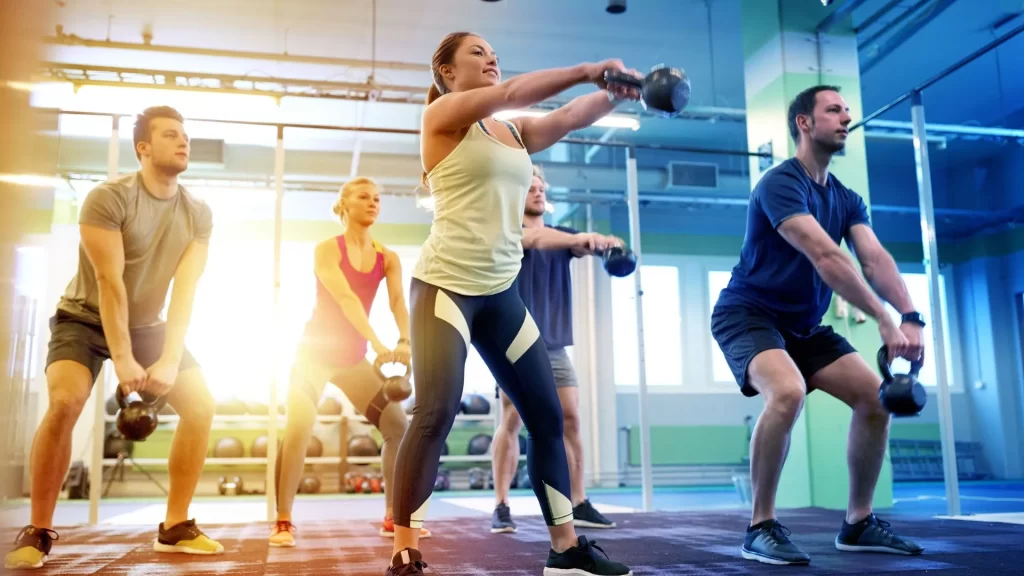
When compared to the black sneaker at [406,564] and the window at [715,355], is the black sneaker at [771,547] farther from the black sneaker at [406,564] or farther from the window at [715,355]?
the window at [715,355]

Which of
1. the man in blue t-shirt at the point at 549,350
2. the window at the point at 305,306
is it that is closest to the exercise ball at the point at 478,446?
the window at the point at 305,306

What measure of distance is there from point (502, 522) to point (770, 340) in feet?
5.64

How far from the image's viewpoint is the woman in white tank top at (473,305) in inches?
77.4

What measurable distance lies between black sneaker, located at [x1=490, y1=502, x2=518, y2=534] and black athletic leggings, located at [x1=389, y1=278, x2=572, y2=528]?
67.5 inches

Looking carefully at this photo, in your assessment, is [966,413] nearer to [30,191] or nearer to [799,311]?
[799,311]

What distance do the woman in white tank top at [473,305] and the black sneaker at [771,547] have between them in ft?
1.91

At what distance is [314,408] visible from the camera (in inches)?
131

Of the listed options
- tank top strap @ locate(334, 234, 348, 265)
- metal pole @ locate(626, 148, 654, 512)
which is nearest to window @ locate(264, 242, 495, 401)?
metal pole @ locate(626, 148, 654, 512)

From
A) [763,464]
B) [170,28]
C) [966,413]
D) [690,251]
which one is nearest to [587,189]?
[690,251]

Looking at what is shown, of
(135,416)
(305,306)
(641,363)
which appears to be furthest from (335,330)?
(305,306)

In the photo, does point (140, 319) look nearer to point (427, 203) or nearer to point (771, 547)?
point (427, 203)

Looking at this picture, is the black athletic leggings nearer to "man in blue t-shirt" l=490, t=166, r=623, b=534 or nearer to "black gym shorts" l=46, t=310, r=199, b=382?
"black gym shorts" l=46, t=310, r=199, b=382

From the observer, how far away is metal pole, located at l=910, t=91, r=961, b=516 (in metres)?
4.20

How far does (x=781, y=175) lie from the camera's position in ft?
8.69
